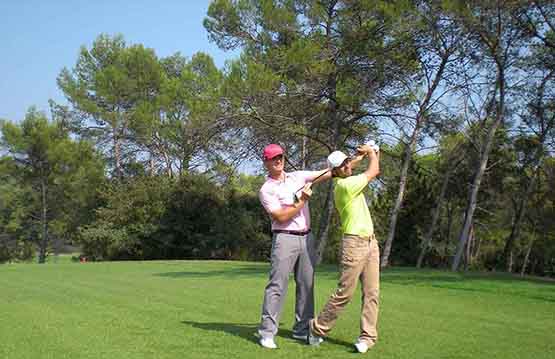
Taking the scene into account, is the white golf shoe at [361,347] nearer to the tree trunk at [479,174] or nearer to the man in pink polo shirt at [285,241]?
the man in pink polo shirt at [285,241]

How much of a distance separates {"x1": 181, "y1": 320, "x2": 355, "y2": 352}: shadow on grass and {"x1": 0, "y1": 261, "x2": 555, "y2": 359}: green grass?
11 mm

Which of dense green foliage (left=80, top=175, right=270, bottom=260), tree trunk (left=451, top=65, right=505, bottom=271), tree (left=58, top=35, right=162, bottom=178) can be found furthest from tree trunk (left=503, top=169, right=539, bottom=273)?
tree (left=58, top=35, right=162, bottom=178)

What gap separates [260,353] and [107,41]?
39.1m

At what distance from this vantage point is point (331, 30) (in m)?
24.6

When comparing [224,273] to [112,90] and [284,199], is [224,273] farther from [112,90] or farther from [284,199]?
[112,90]

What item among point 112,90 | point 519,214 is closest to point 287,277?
point 519,214

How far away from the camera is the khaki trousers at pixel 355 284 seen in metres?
5.68

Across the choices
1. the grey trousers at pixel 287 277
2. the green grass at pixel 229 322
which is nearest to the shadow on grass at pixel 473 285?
the green grass at pixel 229 322

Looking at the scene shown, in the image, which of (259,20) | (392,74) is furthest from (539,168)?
(259,20)

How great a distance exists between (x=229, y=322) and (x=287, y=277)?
162 cm

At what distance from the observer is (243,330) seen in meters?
6.75

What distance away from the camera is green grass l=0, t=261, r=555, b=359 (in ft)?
18.5

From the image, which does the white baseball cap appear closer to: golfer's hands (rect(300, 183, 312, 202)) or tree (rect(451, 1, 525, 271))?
golfer's hands (rect(300, 183, 312, 202))

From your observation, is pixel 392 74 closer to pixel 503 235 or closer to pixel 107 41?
pixel 503 235
